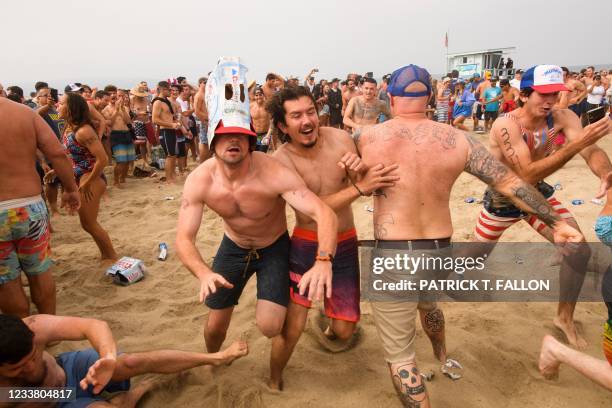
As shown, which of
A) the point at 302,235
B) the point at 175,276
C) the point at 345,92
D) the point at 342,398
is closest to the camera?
the point at 342,398

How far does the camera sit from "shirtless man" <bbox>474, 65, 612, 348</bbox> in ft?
10.4

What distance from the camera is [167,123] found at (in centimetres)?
803

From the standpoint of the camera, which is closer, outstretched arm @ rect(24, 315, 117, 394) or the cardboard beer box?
outstretched arm @ rect(24, 315, 117, 394)

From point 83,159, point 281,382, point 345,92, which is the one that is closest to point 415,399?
point 281,382

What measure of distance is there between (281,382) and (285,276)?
0.77 m

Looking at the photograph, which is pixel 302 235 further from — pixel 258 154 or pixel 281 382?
pixel 281 382

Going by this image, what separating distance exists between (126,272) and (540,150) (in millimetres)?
4286

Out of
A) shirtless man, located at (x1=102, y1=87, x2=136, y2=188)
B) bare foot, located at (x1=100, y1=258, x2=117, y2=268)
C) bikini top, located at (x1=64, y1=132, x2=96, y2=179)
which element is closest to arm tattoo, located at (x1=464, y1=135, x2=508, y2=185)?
bare foot, located at (x1=100, y1=258, x2=117, y2=268)

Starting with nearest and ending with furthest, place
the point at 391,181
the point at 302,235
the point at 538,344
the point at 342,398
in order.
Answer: the point at 391,181, the point at 342,398, the point at 302,235, the point at 538,344

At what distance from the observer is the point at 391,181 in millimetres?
2428

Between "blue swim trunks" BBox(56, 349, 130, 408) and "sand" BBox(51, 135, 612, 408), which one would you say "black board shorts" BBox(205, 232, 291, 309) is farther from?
"blue swim trunks" BBox(56, 349, 130, 408)

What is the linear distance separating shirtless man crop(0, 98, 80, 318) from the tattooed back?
264 cm

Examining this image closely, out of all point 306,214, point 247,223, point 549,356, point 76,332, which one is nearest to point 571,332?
point 549,356

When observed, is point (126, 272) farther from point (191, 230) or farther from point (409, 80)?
point (409, 80)
